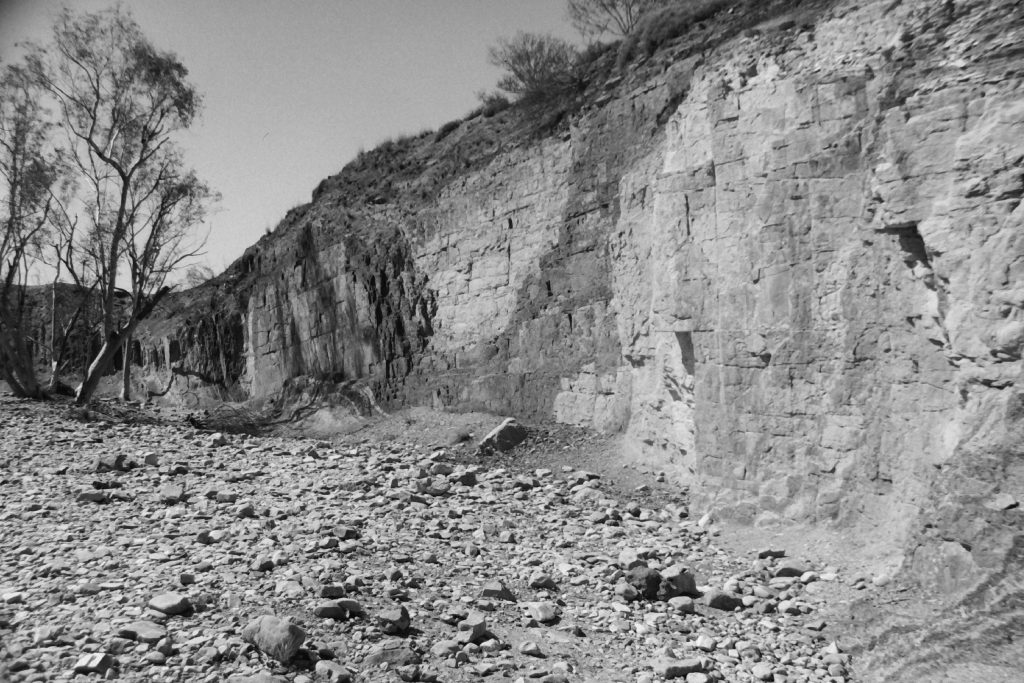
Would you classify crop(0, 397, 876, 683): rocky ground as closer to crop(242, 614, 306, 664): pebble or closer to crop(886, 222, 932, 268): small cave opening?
crop(242, 614, 306, 664): pebble

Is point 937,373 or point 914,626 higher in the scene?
point 937,373

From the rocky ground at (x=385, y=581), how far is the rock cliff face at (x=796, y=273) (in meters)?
1.05

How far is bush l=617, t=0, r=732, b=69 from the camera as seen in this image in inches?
448

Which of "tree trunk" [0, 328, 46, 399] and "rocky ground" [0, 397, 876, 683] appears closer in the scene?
"rocky ground" [0, 397, 876, 683]

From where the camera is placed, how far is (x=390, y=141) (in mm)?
20641

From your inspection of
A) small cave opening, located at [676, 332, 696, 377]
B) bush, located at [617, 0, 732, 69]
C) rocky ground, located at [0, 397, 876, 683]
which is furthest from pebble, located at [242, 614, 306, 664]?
bush, located at [617, 0, 732, 69]

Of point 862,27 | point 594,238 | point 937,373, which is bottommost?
point 937,373

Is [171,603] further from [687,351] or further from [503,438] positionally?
[503,438]

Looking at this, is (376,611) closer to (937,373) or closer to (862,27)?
(937,373)

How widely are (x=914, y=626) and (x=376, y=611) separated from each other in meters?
3.82

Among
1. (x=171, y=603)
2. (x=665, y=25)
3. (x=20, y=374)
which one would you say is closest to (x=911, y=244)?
(x=171, y=603)

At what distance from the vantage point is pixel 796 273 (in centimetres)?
729

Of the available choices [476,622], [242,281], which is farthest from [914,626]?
[242,281]

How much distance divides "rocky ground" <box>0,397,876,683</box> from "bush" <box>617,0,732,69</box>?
6.97m
